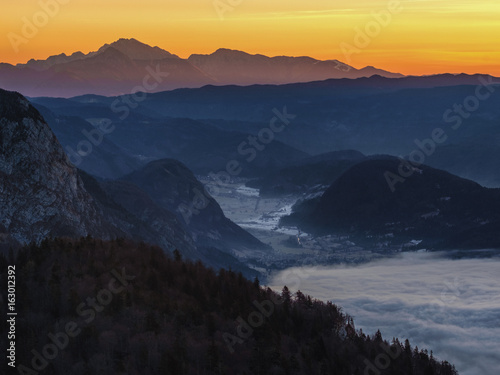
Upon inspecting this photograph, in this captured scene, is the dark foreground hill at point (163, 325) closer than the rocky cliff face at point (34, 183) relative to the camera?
Yes

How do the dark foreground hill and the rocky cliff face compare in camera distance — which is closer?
the dark foreground hill

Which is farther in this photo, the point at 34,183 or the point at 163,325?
the point at 34,183

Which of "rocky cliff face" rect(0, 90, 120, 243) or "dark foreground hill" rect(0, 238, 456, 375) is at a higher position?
"rocky cliff face" rect(0, 90, 120, 243)

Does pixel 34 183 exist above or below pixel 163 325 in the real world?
above

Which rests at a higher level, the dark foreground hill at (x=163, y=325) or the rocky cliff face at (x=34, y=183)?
the rocky cliff face at (x=34, y=183)
